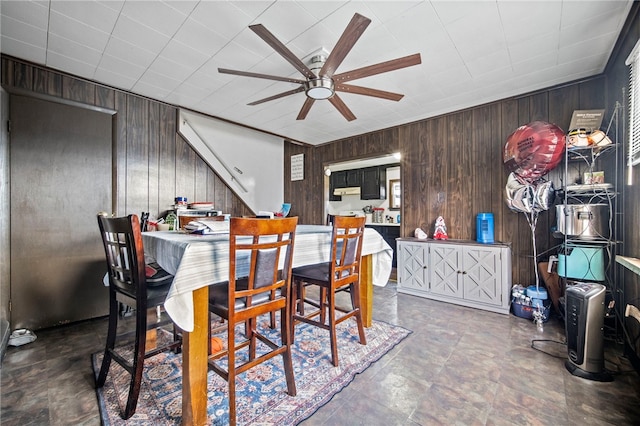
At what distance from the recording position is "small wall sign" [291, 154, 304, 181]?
5586 millimetres

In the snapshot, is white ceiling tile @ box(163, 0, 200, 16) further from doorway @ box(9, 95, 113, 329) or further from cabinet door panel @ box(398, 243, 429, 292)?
cabinet door panel @ box(398, 243, 429, 292)

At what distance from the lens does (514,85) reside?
305 cm

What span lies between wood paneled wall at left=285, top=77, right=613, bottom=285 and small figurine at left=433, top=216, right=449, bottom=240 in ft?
0.29

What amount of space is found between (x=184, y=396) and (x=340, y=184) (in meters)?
6.34

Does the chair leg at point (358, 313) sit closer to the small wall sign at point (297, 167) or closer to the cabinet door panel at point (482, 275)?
the cabinet door panel at point (482, 275)

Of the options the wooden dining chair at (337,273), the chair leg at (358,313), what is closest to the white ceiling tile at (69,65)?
the wooden dining chair at (337,273)

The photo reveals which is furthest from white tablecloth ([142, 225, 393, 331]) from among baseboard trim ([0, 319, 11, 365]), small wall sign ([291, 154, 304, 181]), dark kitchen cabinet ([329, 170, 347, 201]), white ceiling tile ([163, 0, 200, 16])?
dark kitchen cabinet ([329, 170, 347, 201])

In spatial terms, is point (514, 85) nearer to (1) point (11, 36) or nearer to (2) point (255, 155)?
(2) point (255, 155)

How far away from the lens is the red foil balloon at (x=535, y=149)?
2.60 m

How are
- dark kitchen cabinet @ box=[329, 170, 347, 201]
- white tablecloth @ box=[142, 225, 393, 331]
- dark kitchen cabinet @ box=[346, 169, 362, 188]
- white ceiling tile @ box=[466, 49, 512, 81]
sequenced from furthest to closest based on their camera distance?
dark kitchen cabinet @ box=[329, 170, 347, 201] → dark kitchen cabinet @ box=[346, 169, 362, 188] → white ceiling tile @ box=[466, 49, 512, 81] → white tablecloth @ box=[142, 225, 393, 331]

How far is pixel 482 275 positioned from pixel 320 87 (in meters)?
2.75

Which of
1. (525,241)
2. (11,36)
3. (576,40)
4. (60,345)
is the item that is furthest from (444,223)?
(11,36)

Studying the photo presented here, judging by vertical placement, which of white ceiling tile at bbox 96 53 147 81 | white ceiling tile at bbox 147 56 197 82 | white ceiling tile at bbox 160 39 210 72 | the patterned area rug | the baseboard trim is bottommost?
the patterned area rug

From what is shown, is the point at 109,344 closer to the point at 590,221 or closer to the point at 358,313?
the point at 358,313
